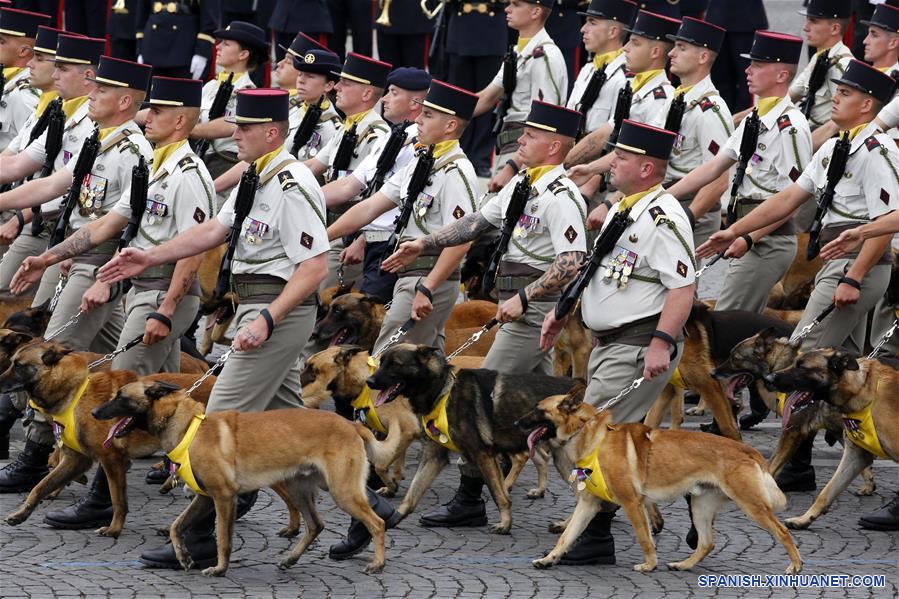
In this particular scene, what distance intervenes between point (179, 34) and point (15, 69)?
4.02 meters

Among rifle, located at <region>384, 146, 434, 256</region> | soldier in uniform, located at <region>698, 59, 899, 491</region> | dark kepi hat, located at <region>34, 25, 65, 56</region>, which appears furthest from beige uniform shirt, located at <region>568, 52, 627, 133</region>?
dark kepi hat, located at <region>34, 25, 65, 56</region>

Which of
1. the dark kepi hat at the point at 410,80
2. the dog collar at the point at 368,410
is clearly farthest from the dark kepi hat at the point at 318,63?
the dog collar at the point at 368,410

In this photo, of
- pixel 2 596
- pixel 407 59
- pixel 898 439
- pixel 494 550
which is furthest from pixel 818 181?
pixel 407 59

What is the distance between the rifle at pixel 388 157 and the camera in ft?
37.6

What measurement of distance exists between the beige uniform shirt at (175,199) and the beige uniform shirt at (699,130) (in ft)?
12.7

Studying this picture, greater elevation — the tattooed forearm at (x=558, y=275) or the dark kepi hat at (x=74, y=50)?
the dark kepi hat at (x=74, y=50)

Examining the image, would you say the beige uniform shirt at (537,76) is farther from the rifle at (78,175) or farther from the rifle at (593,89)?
the rifle at (78,175)

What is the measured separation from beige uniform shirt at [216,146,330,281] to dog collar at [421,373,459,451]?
120cm

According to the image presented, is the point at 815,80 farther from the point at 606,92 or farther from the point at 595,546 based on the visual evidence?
the point at 595,546

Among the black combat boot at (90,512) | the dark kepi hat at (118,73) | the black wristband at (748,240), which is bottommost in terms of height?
the black combat boot at (90,512)

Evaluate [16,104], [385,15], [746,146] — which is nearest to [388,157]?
[746,146]

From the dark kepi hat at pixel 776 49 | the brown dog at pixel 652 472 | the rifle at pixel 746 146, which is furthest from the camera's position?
the dark kepi hat at pixel 776 49

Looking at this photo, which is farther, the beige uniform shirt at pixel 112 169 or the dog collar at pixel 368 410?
the beige uniform shirt at pixel 112 169

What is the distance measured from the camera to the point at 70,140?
11.3 metres
